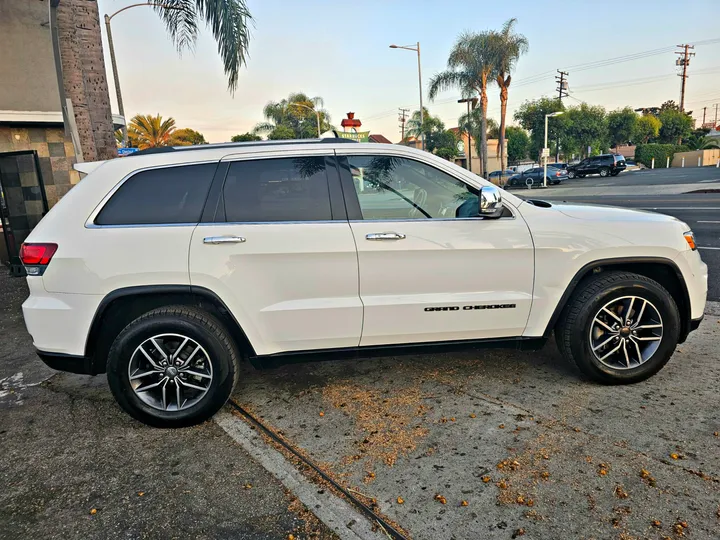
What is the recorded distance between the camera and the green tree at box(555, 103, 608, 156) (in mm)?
56281

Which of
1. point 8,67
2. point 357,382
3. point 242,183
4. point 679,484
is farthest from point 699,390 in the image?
point 8,67

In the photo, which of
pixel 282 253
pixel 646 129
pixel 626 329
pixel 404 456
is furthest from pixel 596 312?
pixel 646 129

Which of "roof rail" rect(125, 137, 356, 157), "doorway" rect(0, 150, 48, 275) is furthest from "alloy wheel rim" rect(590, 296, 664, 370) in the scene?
"doorway" rect(0, 150, 48, 275)

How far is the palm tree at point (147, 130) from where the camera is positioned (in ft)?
148

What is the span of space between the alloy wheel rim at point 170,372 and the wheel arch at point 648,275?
96.6 inches

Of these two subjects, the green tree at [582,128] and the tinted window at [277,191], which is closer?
the tinted window at [277,191]

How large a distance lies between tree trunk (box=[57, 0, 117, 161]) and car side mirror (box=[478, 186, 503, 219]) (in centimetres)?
757

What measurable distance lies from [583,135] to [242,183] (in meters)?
61.8

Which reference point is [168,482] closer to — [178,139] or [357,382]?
[357,382]

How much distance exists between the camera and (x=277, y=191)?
3.45m

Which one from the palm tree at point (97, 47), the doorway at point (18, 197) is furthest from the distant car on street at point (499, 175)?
the doorway at point (18, 197)

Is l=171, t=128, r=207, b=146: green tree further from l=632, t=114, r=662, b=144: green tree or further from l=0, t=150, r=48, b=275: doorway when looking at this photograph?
l=632, t=114, r=662, b=144: green tree

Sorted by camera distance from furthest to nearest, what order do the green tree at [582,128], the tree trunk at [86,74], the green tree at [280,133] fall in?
1. the green tree at [582,128]
2. the green tree at [280,133]
3. the tree trunk at [86,74]

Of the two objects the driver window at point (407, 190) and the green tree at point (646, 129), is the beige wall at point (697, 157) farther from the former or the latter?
the driver window at point (407, 190)
